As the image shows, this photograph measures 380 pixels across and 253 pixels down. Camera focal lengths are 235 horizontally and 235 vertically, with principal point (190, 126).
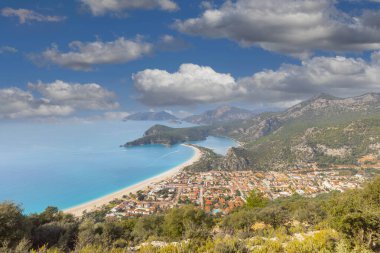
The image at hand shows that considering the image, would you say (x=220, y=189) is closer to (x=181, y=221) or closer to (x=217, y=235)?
(x=181, y=221)

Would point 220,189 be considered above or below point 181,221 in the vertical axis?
below

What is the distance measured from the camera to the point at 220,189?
261 ft

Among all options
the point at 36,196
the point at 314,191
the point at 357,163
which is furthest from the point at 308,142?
the point at 36,196

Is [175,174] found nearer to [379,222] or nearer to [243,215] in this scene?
[243,215]

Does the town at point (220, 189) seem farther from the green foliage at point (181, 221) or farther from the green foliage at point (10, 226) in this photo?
the green foliage at point (10, 226)

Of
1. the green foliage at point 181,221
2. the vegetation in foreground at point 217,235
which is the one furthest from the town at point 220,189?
the vegetation in foreground at point 217,235

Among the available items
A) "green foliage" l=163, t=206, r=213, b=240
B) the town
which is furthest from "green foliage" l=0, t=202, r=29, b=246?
the town

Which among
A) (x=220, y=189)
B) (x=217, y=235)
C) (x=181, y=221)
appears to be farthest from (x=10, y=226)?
(x=220, y=189)

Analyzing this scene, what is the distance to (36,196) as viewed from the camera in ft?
255

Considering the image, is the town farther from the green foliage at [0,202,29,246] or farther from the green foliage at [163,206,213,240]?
the green foliage at [0,202,29,246]

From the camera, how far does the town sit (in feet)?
198

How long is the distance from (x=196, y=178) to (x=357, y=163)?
82.0 metres

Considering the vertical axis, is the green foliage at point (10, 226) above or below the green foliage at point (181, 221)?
above

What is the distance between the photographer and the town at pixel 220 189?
60.5 metres
